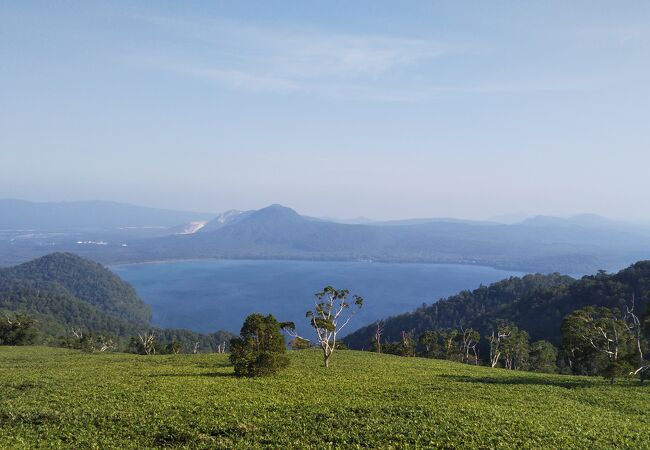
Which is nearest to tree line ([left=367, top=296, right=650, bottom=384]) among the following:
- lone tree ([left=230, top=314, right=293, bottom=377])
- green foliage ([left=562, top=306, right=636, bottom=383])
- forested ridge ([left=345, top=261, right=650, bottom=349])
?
green foliage ([left=562, top=306, right=636, bottom=383])

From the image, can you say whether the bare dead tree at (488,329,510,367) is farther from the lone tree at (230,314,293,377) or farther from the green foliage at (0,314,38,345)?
the green foliage at (0,314,38,345)

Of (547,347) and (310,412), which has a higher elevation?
(310,412)

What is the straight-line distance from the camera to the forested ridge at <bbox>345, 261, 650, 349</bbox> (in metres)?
119

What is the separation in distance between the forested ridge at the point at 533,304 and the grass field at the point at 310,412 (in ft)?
247

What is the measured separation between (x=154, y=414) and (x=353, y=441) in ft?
31.7

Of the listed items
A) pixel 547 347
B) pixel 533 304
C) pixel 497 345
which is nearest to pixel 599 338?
pixel 497 345

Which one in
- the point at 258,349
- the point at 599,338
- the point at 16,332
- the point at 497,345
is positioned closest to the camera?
the point at 258,349

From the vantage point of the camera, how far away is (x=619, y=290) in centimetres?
12075

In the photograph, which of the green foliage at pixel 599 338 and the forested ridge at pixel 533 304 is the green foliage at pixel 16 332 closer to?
the green foliage at pixel 599 338

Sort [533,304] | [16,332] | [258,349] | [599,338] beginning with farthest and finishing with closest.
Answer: [533,304]
[16,332]
[599,338]
[258,349]

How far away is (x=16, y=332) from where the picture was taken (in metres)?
81.5

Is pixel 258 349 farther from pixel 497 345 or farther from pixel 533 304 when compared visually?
pixel 533 304

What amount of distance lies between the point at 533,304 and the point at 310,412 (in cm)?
13594

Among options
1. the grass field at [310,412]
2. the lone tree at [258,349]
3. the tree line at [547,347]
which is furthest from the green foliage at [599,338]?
the lone tree at [258,349]
